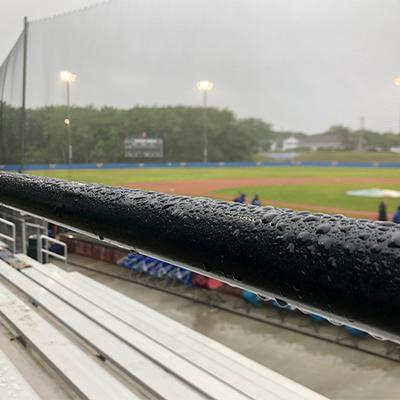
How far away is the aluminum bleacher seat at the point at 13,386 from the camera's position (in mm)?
883

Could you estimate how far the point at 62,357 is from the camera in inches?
44.1

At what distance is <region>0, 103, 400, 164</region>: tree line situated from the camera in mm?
4238

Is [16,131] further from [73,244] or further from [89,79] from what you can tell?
[73,244]

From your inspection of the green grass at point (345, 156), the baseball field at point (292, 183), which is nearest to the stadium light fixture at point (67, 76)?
the baseball field at point (292, 183)

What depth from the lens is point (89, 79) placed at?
Result: 5637mm

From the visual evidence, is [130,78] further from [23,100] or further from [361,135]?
[361,135]

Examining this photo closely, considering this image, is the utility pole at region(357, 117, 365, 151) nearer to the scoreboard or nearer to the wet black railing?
the scoreboard

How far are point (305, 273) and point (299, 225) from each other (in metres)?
0.03

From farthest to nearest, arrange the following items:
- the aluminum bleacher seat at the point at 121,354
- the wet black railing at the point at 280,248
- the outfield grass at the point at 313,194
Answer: the outfield grass at the point at 313,194, the aluminum bleacher seat at the point at 121,354, the wet black railing at the point at 280,248

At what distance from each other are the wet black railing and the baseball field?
389 centimetres

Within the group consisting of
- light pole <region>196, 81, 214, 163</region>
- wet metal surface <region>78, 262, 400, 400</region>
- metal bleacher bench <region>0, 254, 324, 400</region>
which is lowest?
wet metal surface <region>78, 262, 400, 400</region>

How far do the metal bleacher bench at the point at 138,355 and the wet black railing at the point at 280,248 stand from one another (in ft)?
2.22

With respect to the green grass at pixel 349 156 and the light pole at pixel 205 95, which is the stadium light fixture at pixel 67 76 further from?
the green grass at pixel 349 156

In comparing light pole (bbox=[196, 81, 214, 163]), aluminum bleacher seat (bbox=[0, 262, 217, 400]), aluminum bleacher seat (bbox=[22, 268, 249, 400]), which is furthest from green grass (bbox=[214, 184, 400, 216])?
aluminum bleacher seat (bbox=[0, 262, 217, 400])
